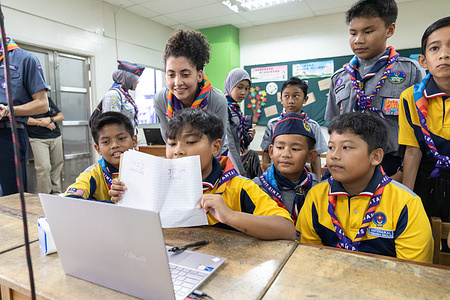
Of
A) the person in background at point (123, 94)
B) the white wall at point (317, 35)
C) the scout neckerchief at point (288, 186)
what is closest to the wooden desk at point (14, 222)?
the scout neckerchief at point (288, 186)

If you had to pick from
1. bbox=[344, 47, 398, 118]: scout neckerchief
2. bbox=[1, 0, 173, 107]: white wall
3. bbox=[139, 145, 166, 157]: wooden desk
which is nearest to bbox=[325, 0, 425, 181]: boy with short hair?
bbox=[344, 47, 398, 118]: scout neckerchief

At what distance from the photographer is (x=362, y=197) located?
3.66 feet

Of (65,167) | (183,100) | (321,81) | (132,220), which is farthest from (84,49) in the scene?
(132,220)

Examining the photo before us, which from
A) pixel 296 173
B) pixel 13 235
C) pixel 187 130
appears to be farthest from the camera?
pixel 296 173

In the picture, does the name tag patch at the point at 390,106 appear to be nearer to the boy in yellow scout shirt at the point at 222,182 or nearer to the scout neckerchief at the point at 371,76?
the scout neckerchief at the point at 371,76

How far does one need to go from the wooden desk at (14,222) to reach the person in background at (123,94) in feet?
4.89

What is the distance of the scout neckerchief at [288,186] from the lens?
1.39 meters

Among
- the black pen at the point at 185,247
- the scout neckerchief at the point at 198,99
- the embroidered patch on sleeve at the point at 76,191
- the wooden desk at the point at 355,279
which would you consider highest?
the scout neckerchief at the point at 198,99

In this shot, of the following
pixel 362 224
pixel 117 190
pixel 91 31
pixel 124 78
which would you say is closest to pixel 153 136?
pixel 124 78

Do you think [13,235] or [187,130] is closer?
[13,235]

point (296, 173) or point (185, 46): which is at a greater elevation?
point (185, 46)

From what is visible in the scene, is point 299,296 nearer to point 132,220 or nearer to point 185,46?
point 132,220

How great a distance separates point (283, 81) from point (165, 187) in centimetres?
A: 495

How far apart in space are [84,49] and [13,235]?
4.03 meters
